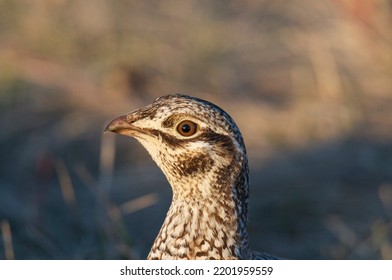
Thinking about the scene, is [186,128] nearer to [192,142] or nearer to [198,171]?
[192,142]

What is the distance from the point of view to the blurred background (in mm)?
7848

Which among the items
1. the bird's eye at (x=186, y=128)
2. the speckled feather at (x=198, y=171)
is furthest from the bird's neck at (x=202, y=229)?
the bird's eye at (x=186, y=128)

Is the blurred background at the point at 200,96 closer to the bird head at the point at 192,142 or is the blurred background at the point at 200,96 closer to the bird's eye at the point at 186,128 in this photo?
the bird head at the point at 192,142

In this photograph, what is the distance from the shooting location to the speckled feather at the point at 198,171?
493 cm

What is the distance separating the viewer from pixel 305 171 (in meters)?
8.42

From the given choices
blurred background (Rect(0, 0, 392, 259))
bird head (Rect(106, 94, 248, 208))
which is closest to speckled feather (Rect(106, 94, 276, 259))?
bird head (Rect(106, 94, 248, 208))

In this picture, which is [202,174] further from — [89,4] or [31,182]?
[89,4]

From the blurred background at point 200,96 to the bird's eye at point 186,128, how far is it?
1511 mm

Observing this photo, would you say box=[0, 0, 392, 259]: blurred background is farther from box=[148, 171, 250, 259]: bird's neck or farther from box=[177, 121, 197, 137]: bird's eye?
box=[177, 121, 197, 137]: bird's eye

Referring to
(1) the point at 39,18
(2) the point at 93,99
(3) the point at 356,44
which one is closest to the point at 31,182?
(2) the point at 93,99

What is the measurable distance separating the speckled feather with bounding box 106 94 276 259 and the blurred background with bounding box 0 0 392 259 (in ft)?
4.38

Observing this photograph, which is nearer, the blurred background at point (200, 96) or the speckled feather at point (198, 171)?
the speckled feather at point (198, 171)

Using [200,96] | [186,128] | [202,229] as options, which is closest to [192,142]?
[186,128]

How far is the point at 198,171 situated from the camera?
497 centimetres
